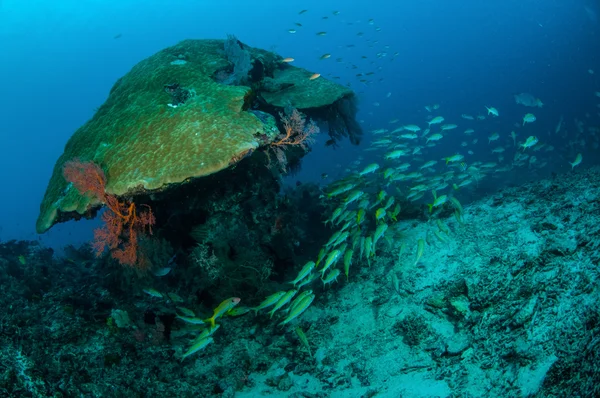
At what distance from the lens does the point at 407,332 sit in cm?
441

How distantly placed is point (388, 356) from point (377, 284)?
1.60 meters

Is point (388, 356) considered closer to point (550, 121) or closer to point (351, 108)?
point (351, 108)

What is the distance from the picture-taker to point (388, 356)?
13.9 feet

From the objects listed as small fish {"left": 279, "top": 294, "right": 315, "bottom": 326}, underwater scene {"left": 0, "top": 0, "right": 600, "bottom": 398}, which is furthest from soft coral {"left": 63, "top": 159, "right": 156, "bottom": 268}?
small fish {"left": 279, "top": 294, "right": 315, "bottom": 326}

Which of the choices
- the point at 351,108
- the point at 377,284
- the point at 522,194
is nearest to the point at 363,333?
the point at 377,284

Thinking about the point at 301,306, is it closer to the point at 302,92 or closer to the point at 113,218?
the point at 113,218

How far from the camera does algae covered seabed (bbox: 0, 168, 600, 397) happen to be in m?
3.09

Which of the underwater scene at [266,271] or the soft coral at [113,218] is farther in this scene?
the soft coral at [113,218]

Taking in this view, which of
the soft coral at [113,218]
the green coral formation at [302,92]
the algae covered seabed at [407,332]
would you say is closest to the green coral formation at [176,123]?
the green coral formation at [302,92]

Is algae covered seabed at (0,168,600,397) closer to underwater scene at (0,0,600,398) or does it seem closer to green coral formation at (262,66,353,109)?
underwater scene at (0,0,600,398)

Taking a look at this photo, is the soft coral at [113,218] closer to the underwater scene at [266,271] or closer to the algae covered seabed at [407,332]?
the underwater scene at [266,271]

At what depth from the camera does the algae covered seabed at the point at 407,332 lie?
3.09m

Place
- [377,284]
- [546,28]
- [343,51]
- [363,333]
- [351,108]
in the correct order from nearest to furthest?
1. [363,333]
2. [377,284]
3. [351,108]
4. [546,28]
5. [343,51]

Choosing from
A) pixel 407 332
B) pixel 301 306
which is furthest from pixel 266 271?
pixel 407 332
